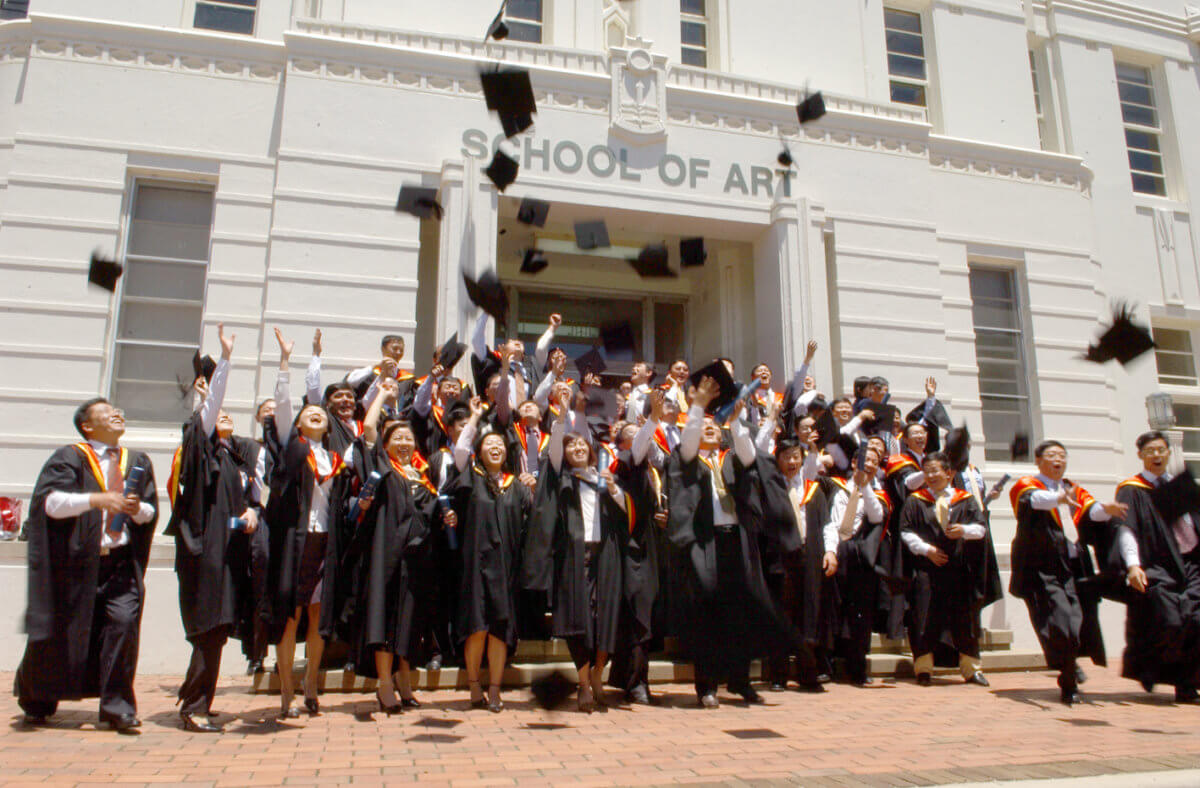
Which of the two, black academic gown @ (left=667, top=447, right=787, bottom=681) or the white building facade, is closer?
black academic gown @ (left=667, top=447, right=787, bottom=681)

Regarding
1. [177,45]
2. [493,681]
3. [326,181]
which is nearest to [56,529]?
[493,681]

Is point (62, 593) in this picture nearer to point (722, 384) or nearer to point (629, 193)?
point (722, 384)

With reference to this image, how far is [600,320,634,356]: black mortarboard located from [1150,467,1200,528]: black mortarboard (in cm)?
776

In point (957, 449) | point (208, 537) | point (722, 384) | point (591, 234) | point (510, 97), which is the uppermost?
point (510, 97)

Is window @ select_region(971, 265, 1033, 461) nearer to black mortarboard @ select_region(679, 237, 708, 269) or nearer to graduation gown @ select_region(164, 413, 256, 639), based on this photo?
black mortarboard @ select_region(679, 237, 708, 269)

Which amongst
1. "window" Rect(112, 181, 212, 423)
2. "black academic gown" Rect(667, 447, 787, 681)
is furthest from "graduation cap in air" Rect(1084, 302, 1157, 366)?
"window" Rect(112, 181, 212, 423)

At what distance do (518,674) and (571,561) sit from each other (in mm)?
1267

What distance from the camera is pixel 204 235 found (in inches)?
409

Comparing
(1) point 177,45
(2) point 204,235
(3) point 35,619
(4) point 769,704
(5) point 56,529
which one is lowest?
(4) point 769,704

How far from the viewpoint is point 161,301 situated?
10086 millimetres

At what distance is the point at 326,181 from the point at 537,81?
9.80 ft

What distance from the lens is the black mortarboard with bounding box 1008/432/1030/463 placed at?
41.5 ft

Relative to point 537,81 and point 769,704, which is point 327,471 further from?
point 537,81

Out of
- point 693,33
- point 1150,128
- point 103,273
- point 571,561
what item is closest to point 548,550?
point 571,561
